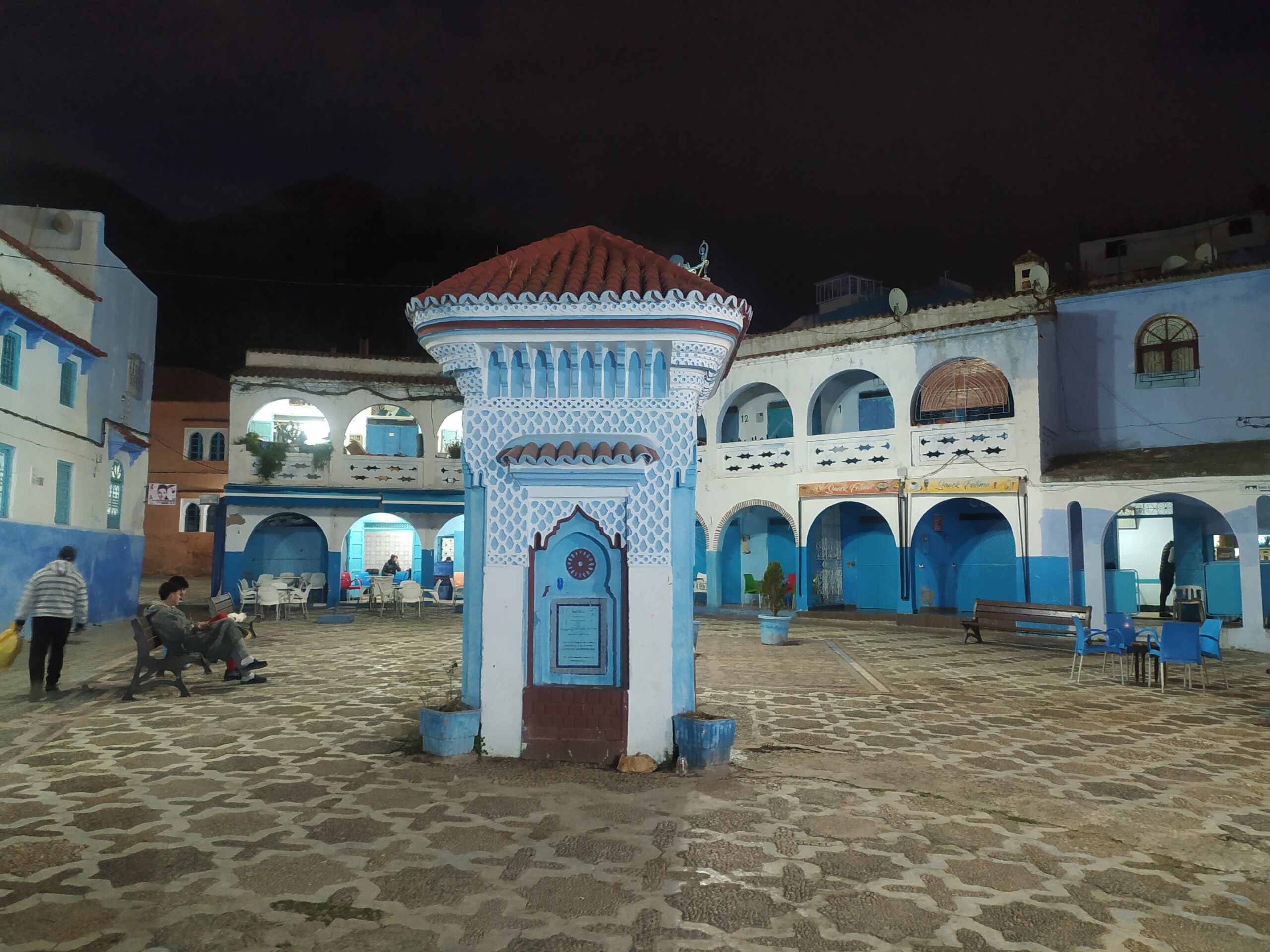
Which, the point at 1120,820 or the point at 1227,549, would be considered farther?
the point at 1227,549

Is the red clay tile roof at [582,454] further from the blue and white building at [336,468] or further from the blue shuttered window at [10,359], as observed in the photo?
the blue and white building at [336,468]

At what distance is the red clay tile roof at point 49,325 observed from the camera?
12.9 m

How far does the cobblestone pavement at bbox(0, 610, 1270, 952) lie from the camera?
401cm

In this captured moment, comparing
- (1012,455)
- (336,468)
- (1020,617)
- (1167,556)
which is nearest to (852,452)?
(1012,455)

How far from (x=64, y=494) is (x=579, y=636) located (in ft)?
45.0

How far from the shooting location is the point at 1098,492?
1662 cm

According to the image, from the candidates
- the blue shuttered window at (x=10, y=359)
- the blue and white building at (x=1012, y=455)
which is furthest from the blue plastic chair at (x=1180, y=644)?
the blue shuttered window at (x=10, y=359)

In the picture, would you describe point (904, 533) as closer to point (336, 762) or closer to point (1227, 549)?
point (1227, 549)

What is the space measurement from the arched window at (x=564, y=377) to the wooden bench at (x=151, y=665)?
5829 mm

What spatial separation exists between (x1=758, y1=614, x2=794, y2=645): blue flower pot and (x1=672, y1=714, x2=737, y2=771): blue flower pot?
834 cm

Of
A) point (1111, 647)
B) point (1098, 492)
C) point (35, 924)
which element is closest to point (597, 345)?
point (35, 924)

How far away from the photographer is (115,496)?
60.2ft

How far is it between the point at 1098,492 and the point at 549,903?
52.0 ft

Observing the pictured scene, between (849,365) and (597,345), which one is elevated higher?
(849,365)
